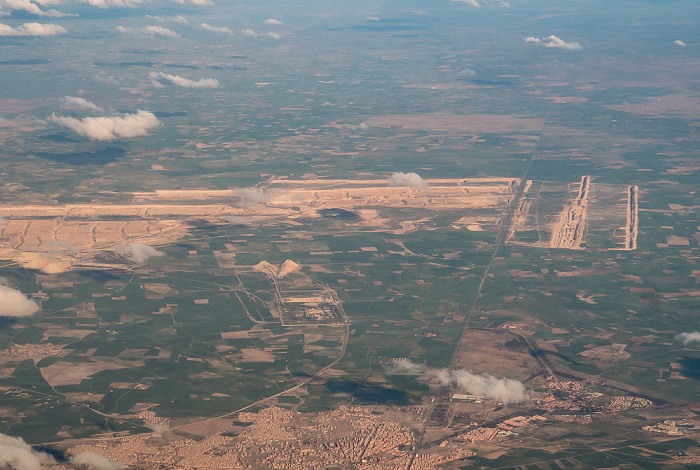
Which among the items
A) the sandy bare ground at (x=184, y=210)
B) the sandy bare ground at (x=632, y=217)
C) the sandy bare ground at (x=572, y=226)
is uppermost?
the sandy bare ground at (x=632, y=217)

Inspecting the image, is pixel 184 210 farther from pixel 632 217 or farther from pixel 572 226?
pixel 632 217

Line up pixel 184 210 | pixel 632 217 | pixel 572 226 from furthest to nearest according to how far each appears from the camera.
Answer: pixel 632 217, pixel 184 210, pixel 572 226

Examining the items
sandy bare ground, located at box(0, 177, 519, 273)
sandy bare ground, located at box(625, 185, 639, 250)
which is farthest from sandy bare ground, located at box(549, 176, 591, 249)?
sandy bare ground, located at box(0, 177, 519, 273)

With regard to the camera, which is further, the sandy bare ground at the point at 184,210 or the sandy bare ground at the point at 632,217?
the sandy bare ground at the point at 632,217

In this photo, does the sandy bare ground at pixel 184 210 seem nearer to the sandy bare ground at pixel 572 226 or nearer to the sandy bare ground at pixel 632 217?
the sandy bare ground at pixel 572 226

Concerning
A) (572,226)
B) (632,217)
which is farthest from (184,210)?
(632,217)

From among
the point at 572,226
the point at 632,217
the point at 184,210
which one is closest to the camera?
the point at 572,226

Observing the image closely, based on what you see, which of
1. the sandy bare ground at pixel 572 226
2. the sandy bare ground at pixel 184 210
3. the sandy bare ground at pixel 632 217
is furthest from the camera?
the sandy bare ground at pixel 632 217

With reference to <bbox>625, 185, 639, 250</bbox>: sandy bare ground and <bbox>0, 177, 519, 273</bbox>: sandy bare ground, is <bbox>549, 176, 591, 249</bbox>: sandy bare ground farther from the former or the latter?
<bbox>0, 177, 519, 273</bbox>: sandy bare ground

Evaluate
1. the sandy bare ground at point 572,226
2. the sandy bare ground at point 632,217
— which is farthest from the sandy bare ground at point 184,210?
the sandy bare ground at point 632,217
